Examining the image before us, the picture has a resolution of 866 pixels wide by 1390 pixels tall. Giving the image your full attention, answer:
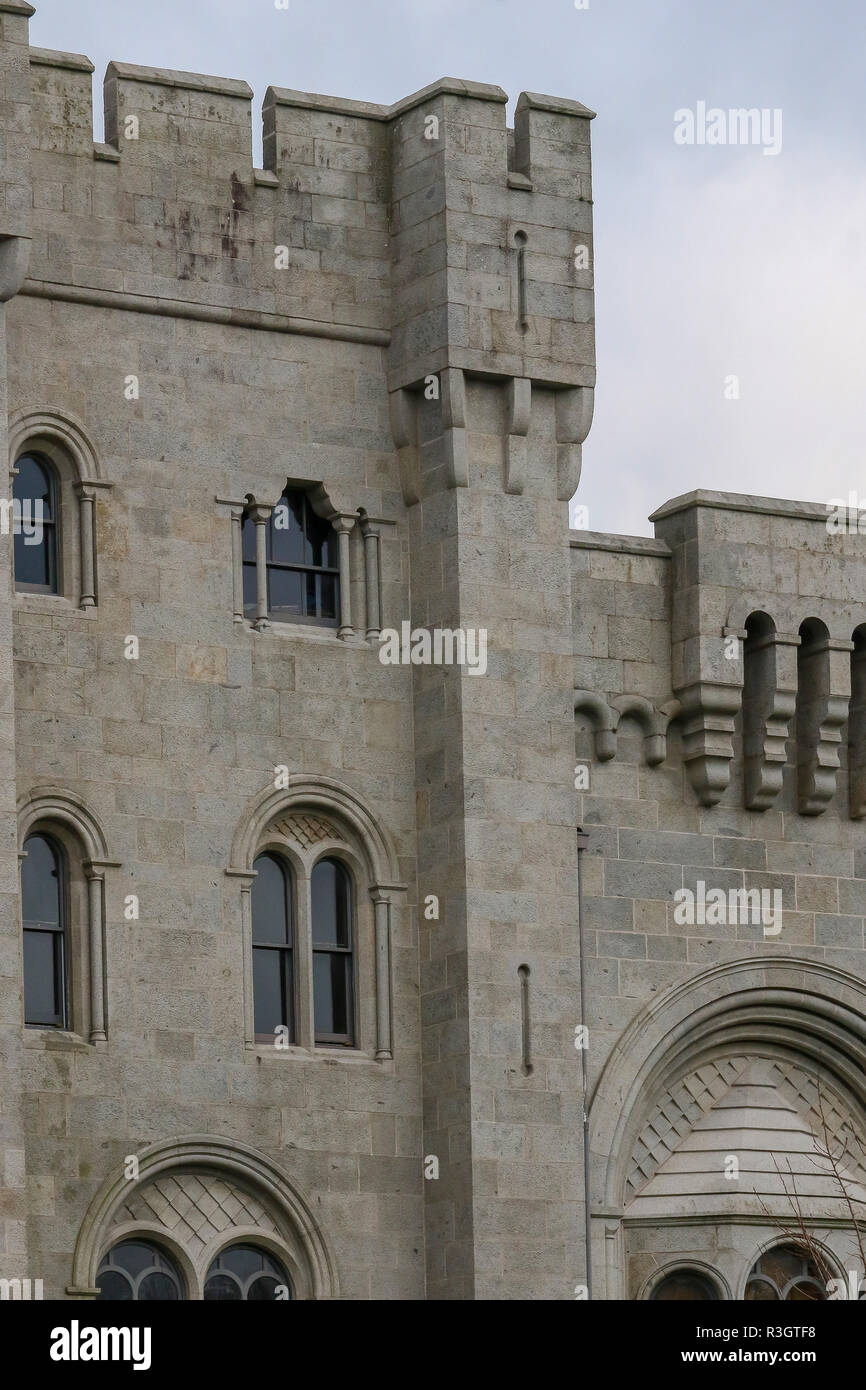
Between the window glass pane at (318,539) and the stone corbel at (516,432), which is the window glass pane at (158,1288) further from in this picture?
the stone corbel at (516,432)

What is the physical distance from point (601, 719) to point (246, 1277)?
20.9ft

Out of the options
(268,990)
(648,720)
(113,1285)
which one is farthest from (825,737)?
(113,1285)

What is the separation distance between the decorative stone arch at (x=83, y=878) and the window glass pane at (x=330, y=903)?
2.29 meters

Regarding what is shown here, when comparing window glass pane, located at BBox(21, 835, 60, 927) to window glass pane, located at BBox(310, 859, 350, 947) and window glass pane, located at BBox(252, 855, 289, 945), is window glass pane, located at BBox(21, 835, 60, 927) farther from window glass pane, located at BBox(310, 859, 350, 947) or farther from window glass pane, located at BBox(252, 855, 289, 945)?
window glass pane, located at BBox(310, 859, 350, 947)

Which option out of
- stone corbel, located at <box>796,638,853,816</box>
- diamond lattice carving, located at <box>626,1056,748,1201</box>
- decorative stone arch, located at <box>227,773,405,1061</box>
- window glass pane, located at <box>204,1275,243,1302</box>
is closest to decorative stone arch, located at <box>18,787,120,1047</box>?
decorative stone arch, located at <box>227,773,405,1061</box>

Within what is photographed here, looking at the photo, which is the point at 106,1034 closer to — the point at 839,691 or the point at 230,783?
the point at 230,783

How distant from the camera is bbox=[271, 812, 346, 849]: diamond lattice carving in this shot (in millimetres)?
31094

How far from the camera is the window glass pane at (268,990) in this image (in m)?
30.7

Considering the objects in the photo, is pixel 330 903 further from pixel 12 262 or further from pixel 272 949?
pixel 12 262

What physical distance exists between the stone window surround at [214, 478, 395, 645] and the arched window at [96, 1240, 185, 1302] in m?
5.56

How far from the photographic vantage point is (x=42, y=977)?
29531 mm

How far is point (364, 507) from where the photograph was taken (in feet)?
105
